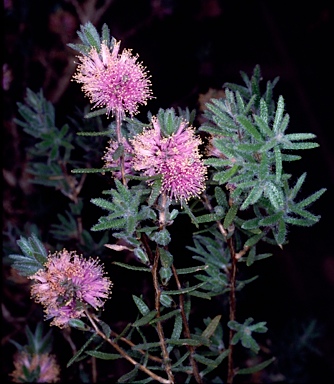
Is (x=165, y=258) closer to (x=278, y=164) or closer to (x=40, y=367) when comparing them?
(x=278, y=164)

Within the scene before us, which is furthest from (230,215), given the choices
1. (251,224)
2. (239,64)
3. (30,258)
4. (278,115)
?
(239,64)

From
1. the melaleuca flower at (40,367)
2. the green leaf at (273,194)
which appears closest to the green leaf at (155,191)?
the green leaf at (273,194)

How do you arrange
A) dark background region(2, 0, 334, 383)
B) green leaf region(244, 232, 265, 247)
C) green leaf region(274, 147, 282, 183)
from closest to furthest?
green leaf region(274, 147, 282, 183)
green leaf region(244, 232, 265, 247)
dark background region(2, 0, 334, 383)

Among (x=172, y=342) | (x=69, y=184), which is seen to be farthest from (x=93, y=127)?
(x=172, y=342)

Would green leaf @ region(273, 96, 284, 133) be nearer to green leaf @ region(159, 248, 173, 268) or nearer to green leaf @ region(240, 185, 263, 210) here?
green leaf @ region(240, 185, 263, 210)

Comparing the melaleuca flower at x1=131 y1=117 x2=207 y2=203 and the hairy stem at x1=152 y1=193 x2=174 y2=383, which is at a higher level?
the melaleuca flower at x1=131 y1=117 x2=207 y2=203

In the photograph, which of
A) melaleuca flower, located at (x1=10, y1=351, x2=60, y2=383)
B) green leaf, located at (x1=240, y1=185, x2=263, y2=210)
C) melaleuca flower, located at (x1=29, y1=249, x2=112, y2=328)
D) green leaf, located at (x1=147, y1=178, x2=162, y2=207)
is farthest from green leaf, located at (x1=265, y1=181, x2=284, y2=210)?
melaleuca flower, located at (x1=10, y1=351, x2=60, y2=383)
